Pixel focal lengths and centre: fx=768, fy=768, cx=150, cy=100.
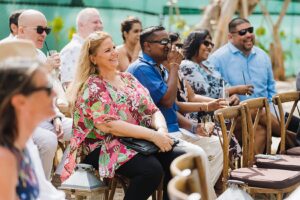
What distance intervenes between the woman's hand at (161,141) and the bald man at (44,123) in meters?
0.81

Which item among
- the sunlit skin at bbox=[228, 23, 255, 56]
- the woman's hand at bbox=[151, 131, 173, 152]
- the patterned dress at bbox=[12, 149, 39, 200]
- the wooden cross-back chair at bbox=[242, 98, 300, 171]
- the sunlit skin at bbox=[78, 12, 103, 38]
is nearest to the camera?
the patterned dress at bbox=[12, 149, 39, 200]

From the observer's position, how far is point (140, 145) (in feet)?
16.2

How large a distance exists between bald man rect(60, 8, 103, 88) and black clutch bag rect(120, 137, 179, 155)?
185cm

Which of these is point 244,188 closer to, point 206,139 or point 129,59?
point 206,139

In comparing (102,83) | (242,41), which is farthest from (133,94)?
(242,41)

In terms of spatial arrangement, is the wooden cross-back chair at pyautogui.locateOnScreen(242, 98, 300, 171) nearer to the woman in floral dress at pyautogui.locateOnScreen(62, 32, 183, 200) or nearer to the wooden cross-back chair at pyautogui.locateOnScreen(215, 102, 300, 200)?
the wooden cross-back chair at pyautogui.locateOnScreen(215, 102, 300, 200)

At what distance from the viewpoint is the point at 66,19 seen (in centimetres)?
1041

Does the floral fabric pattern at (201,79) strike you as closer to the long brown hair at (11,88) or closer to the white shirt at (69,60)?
the white shirt at (69,60)

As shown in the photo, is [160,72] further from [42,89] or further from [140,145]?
[42,89]

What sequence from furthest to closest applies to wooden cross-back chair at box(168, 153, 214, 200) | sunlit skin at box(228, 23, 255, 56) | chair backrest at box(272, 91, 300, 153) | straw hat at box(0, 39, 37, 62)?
1. sunlit skin at box(228, 23, 255, 56)
2. chair backrest at box(272, 91, 300, 153)
3. straw hat at box(0, 39, 37, 62)
4. wooden cross-back chair at box(168, 153, 214, 200)

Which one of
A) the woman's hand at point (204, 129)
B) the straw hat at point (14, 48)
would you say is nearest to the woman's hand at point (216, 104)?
the woman's hand at point (204, 129)

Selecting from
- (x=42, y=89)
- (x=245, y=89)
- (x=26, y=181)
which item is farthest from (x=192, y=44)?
(x=42, y=89)

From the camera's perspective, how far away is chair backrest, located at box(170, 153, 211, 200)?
288 cm

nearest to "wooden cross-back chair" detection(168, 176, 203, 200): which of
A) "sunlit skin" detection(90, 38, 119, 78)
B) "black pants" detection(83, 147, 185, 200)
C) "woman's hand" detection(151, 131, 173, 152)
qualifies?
"black pants" detection(83, 147, 185, 200)
